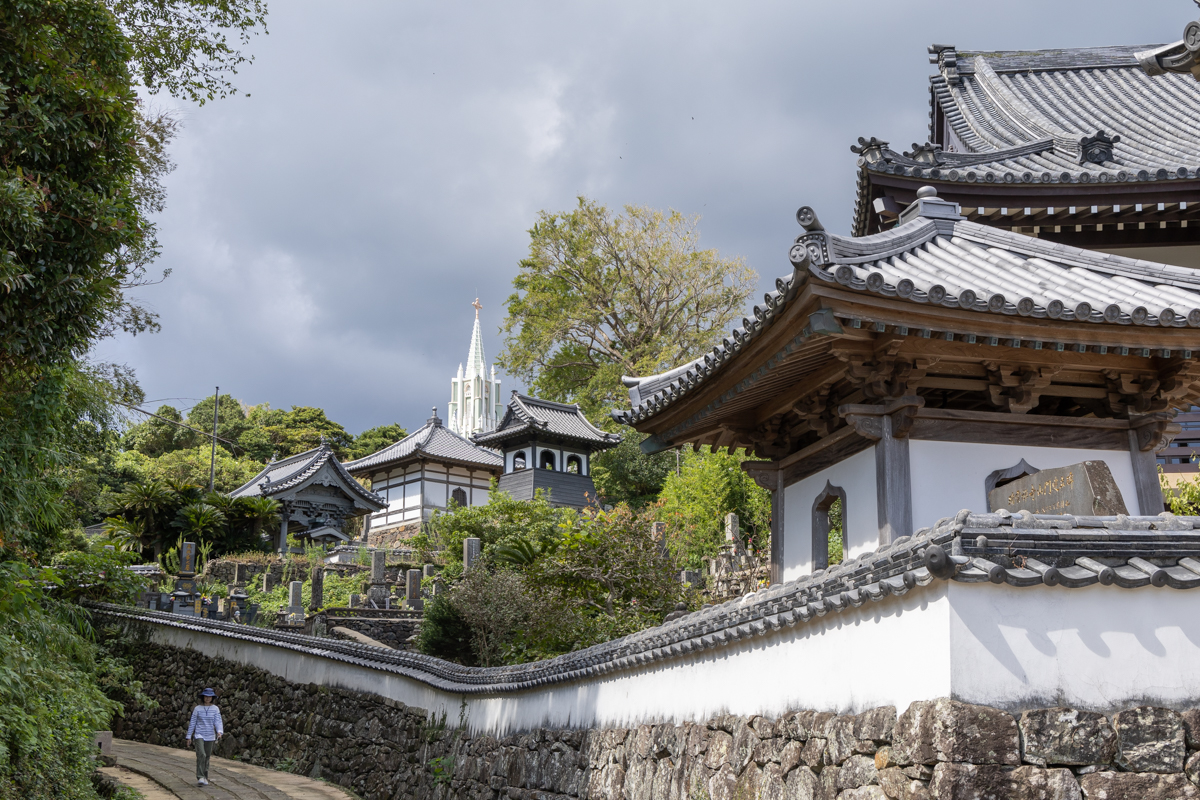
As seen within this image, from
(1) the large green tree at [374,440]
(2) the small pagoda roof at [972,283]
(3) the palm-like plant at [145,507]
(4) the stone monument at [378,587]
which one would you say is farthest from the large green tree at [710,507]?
(1) the large green tree at [374,440]

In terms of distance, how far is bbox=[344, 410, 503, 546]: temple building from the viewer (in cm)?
4100

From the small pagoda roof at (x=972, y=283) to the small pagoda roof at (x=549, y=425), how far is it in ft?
88.6

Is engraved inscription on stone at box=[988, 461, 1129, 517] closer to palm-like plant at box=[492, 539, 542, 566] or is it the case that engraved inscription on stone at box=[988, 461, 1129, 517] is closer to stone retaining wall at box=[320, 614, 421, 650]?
palm-like plant at box=[492, 539, 542, 566]

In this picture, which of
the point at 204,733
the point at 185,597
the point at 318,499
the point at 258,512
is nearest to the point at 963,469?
the point at 204,733

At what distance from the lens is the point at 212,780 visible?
12.2 m

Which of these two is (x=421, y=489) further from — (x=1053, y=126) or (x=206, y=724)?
(x=1053, y=126)

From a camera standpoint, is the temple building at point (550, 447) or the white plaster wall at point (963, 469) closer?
the white plaster wall at point (963, 469)

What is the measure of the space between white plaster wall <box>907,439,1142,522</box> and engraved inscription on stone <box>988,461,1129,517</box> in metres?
1.05

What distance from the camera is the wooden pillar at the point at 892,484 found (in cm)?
712

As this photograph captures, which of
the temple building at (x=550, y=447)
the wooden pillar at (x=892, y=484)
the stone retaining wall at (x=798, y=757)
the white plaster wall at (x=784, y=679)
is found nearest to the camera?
the stone retaining wall at (x=798, y=757)

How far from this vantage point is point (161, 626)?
16.9 meters

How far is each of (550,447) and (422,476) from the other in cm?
719

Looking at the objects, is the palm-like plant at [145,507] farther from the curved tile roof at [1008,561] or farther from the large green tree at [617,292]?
the curved tile roof at [1008,561]

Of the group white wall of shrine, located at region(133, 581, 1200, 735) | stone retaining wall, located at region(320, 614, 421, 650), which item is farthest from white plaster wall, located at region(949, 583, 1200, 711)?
stone retaining wall, located at region(320, 614, 421, 650)
